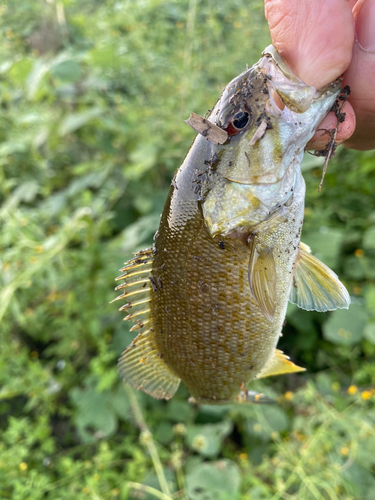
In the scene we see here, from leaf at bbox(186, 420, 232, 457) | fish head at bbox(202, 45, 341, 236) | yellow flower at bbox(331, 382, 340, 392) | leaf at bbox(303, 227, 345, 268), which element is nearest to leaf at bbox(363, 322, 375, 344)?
yellow flower at bbox(331, 382, 340, 392)

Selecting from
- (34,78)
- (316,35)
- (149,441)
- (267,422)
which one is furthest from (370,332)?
(34,78)

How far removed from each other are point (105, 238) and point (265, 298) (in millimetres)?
2632

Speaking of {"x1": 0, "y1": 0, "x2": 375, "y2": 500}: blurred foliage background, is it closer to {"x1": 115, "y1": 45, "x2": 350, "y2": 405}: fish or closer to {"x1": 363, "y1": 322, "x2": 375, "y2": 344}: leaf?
{"x1": 363, "y1": 322, "x2": 375, "y2": 344}: leaf

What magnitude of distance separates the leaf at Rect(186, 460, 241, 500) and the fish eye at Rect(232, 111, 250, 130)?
188cm

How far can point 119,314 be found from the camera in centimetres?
267

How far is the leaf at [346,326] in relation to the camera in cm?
247

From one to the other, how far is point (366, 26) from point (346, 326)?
1966 mm

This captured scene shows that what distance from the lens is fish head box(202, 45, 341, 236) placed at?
1026 millimetres

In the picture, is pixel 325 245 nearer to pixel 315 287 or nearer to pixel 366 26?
pixel 315 287

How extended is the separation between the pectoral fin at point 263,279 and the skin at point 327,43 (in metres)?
0.41

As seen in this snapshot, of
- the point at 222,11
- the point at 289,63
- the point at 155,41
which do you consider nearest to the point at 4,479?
A: the point at 289,63

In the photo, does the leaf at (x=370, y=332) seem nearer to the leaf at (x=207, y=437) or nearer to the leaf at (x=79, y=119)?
the leaf at (x=207, y=437)

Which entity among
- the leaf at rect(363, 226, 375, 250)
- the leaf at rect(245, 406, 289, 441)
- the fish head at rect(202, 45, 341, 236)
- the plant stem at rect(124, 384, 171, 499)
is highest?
the fish head at rect(202, 45, 341, 236)

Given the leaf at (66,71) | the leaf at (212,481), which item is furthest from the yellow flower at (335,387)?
the leaf at (66,71)
